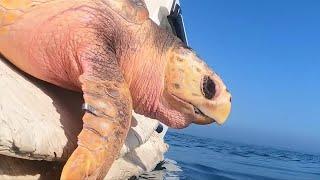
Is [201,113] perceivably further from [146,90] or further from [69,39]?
[69,39]

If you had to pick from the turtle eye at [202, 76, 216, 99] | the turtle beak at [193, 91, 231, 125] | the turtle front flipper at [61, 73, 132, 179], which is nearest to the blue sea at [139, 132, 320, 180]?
the turtle beak at [193, 91, 231, 125]

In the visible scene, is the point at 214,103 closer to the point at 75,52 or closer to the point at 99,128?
the point at 75,52

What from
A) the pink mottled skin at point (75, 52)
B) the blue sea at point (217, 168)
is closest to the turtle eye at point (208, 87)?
the pink mottled skin at point (75, 52)

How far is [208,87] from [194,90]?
10cm

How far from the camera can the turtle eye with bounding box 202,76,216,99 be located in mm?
2752

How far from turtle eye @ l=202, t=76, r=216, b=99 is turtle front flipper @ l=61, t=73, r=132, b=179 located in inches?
28.8

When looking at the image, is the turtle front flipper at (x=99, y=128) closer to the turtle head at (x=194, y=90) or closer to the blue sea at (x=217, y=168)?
the turtle head at (x=194, y=90)

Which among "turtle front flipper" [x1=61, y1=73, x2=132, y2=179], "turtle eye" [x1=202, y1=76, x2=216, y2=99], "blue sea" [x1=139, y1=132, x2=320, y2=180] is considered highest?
"turtle eye" [x1=202, y1=76, x2=216, y2=99]

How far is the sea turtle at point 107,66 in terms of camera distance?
191cm

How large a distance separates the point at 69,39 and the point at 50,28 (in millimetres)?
148

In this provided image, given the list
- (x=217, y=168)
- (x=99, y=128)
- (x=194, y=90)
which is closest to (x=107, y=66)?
(x=99, y=128)

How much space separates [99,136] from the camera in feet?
6.07

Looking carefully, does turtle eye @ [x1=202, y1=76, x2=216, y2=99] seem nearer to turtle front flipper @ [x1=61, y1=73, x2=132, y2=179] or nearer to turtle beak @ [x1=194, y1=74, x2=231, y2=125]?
turtle beak @ [x1=194, y1=74, x2=231, y2=125]

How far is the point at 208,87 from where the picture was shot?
2.77 m
